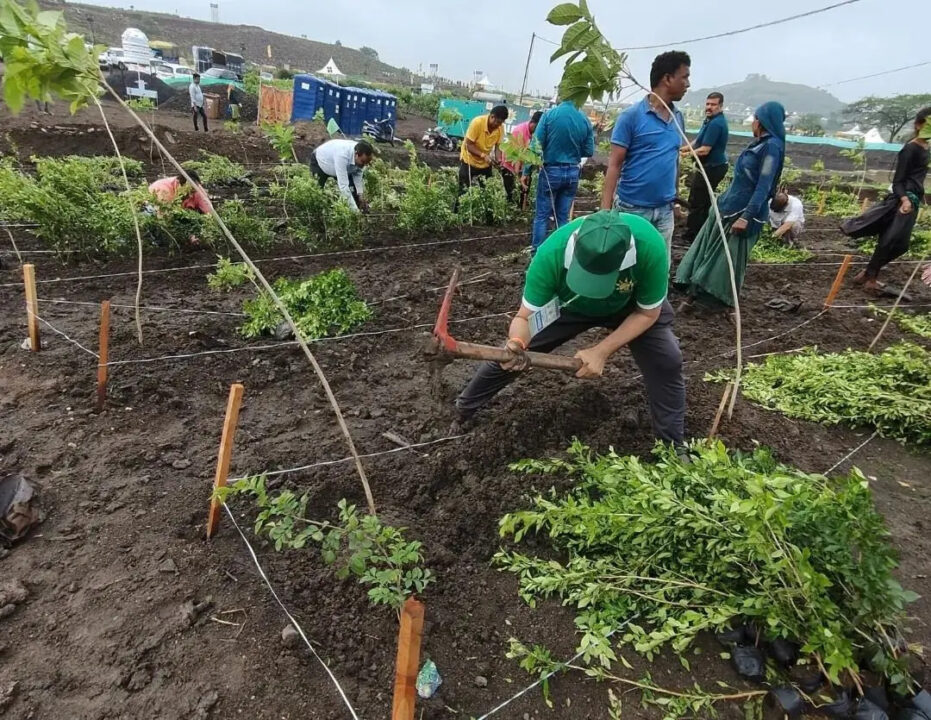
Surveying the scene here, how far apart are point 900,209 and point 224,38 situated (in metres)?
79.1

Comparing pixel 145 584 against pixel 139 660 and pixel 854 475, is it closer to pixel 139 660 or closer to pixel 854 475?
pixel 139 660

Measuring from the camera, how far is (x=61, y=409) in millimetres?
3254

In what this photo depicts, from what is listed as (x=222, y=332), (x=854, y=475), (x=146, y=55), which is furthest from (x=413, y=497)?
(x=146, y=55)

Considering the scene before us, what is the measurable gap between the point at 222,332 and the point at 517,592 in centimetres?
321

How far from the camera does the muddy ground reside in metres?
1.89

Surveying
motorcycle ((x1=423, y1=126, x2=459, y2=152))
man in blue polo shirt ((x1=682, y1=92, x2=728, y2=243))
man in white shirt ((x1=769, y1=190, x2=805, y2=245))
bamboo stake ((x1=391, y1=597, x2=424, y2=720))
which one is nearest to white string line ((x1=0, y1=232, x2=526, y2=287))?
man in blue polo shirt ((x1=682, y1=92, x2=728, y2=243))

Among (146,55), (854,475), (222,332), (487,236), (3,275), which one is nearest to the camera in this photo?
(854,475)

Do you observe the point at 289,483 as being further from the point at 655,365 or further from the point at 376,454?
the point at 655,365

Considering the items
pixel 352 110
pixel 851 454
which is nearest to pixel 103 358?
pixel 851 454

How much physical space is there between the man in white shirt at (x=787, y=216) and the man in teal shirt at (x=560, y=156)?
2826 mm

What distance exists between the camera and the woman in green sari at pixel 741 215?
4109 mm

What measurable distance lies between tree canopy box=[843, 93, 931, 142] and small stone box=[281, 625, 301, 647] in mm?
53746

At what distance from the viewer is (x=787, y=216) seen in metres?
6.89

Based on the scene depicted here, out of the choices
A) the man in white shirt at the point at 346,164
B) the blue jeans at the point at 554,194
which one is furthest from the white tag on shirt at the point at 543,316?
the man in white shirt at the point at 346,164
